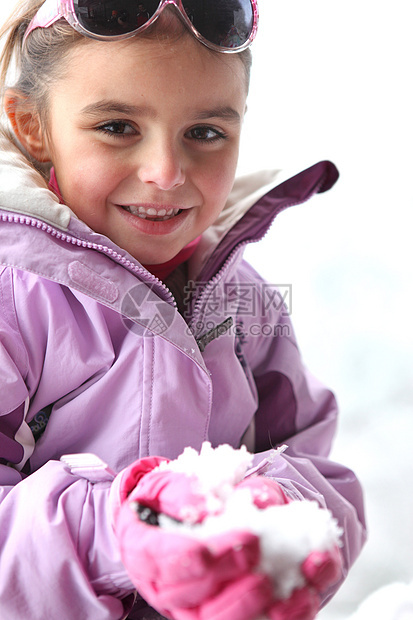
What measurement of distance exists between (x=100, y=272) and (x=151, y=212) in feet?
0.45

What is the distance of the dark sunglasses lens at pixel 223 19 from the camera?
Answer: 812mm

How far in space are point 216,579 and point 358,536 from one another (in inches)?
23.6

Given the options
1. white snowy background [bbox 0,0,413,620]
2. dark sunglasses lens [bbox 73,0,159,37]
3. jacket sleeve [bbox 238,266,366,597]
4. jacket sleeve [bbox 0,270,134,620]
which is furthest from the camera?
white snowy background [bbox 0,0,413,620]

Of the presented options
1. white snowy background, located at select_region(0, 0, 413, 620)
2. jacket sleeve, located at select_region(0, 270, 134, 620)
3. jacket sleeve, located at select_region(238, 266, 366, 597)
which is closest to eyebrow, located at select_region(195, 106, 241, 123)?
jacket sleeve, located at select_region(238, 266, 366, 597)

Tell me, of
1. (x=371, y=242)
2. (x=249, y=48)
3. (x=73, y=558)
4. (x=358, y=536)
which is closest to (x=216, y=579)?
(x=73, y=558)

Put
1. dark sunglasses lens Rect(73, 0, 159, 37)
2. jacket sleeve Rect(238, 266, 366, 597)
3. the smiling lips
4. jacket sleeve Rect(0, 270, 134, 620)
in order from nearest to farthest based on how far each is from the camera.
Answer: jacket sleeve Rect(0, 270, 134, 620) → dark sunglasses lens Rect(73, 0, 159, 37) → the smiling lips → jacket sleeve Rect(238, 266, 366, 597)

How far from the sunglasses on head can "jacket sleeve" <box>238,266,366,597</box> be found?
0.44 meters

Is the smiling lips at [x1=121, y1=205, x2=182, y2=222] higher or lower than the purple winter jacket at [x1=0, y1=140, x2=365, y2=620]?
higher

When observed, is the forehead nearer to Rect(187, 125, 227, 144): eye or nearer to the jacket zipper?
Rect(187, 125, 227, 144): eye

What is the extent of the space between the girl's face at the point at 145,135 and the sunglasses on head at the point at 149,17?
16mm

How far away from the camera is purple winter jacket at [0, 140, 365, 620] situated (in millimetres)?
692

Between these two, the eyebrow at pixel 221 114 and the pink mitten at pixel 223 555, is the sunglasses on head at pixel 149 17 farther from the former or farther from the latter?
the pink mitten at pixel 223 555

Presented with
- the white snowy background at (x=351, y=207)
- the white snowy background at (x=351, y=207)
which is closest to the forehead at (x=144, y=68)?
the white snowy background at (x=351, y=207)

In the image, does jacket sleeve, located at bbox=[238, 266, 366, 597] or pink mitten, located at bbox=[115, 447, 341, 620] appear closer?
pink mitten, located at bbox=[115, 447, 341, 620]
